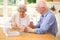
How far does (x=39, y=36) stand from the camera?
89.7 inches

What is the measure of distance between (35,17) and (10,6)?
72cm

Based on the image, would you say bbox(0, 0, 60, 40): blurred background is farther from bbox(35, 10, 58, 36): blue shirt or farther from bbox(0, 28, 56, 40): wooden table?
bbox(0, 28, 56, 40): wooden table

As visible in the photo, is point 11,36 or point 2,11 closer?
point 11,36

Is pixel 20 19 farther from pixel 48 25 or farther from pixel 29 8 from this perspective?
pixel 29 8

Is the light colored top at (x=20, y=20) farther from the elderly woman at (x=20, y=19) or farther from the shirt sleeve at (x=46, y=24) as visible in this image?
the shirt sleeve at (x=46, y=24)

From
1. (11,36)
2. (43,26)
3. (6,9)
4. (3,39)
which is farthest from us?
(6,9)

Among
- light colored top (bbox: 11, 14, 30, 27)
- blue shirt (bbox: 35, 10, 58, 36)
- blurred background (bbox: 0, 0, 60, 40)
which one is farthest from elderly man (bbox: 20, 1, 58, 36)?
blurred background (bbox: 0, 0, 60, 40)

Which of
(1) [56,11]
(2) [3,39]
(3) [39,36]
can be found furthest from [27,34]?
(1) [56,11]

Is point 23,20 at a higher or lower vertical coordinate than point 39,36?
higher

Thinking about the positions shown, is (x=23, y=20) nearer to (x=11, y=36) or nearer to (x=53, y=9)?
(x=11, y=36)

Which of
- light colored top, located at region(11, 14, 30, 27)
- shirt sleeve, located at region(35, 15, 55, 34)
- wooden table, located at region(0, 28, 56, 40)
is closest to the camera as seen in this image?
wooden table, located at region(0, 28, 56, 40)

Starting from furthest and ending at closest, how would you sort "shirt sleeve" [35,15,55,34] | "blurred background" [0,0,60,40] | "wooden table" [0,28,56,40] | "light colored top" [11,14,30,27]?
"blurred background" [0,0,60,40] < "light colored top" [11,14,30,27] < "shirt sleeve" [35,15,55,34] < "wooden table" [0,28,56,40]

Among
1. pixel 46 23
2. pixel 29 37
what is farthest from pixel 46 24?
pixel 29 37

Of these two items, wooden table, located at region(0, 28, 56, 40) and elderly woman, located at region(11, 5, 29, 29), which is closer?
wooden table, located at region(0, 28, 56, 40)
